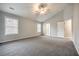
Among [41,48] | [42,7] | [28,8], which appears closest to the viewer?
[42,7]

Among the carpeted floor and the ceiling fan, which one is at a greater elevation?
the ceiling fan

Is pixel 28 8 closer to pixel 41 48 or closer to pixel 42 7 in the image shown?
pixel 42 7

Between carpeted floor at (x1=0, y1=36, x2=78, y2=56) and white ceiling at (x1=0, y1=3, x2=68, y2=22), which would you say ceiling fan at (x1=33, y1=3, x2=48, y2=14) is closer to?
white ceiling at (x1=0, y1=3, x2=68, y2=22)

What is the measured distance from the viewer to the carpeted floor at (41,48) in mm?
2686

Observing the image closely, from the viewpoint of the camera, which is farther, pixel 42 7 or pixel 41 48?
pixel 41 48

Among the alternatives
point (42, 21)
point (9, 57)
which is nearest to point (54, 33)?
point (42, 21)

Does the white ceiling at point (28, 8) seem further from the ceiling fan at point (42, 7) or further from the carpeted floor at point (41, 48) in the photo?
the carpeted floor at point (41, 48)

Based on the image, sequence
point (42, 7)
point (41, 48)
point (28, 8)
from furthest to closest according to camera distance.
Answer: point (28, 8), point (41, 48), point (42, 7)

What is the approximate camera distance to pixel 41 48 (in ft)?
10.5

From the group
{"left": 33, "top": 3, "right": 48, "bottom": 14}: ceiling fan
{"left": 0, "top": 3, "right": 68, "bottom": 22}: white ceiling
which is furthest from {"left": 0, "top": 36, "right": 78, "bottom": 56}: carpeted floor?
{"left": 33, "top": 3, "right": 48, "bottom": 14}: ceiling fan

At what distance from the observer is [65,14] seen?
3.56 m

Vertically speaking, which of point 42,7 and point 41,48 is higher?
point 42,7

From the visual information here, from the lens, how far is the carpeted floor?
8.81ft

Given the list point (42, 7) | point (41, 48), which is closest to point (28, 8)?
point (42, 7)
